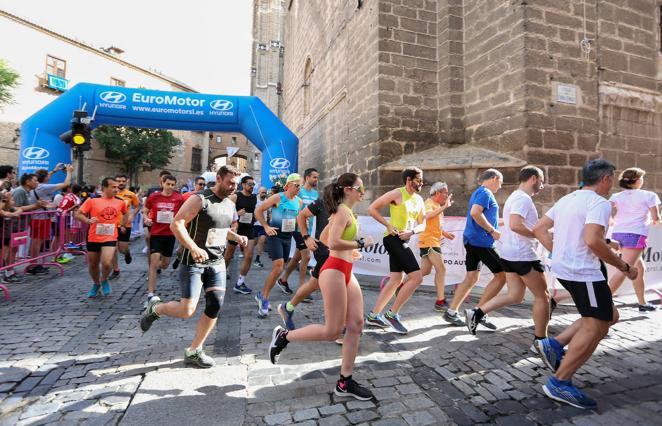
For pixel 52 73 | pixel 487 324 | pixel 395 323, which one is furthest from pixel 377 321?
pixel 52 73

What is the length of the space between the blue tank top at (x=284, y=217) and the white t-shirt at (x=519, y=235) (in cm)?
301

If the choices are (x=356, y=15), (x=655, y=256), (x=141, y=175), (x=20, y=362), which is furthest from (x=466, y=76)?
(x=141, y=175)

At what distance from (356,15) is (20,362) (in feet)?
28.5

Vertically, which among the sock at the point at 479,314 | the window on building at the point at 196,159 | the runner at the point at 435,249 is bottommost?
the sock at the point at 479,314

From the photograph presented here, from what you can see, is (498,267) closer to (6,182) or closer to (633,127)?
(633,127)

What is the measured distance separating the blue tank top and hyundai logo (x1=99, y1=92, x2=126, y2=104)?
8.86m

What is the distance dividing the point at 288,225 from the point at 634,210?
182 inches

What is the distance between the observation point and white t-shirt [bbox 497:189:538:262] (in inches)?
138

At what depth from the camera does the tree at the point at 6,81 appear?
71.7 feet

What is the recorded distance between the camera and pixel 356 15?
340 inches

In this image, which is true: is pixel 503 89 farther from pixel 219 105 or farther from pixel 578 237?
pixel 219 105

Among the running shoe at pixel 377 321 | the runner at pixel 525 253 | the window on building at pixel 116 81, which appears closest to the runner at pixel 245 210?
the running shoe at pixel 377 321

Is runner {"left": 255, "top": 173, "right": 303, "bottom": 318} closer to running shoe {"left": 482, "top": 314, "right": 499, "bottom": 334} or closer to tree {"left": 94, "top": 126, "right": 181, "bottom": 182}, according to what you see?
running shoe {"left": 482, "top": 314, "right": 499, "bottom": 334}

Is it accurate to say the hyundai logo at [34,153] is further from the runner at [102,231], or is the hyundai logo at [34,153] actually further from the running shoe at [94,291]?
the running shoe at [94,291]
